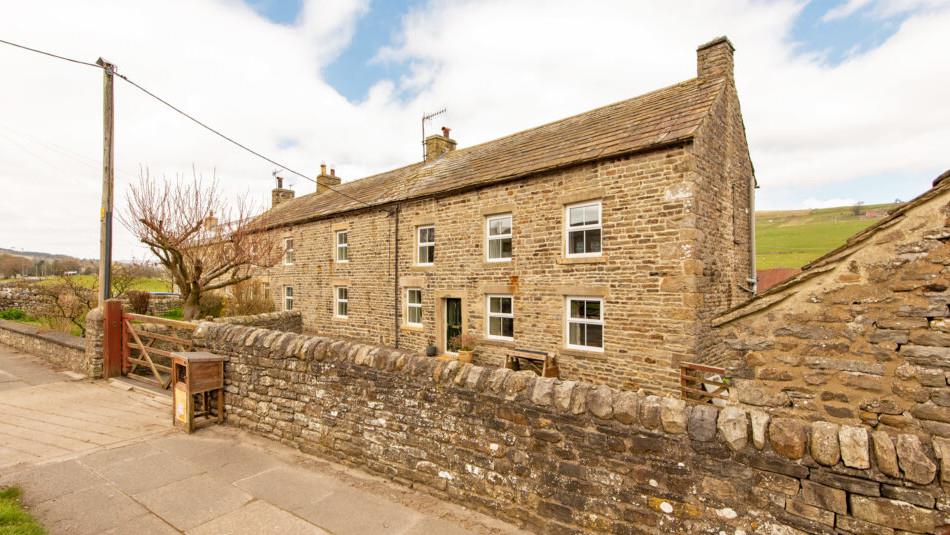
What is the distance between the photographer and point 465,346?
1210 cm

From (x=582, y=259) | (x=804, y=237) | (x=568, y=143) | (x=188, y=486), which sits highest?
(x=804, y=237)

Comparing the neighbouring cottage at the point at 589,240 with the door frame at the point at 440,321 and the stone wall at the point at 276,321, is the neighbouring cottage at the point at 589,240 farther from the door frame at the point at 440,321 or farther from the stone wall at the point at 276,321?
the stone wall at the point at 276,321

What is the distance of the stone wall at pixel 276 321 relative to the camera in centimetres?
1524

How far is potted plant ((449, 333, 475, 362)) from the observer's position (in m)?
11.7

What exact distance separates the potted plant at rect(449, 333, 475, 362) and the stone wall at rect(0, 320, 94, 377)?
8.75 meters

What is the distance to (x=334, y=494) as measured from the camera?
4.82 m

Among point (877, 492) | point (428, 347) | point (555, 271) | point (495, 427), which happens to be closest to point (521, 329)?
point (555, 271)

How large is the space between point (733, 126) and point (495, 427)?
34.7 feet

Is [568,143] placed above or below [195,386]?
above

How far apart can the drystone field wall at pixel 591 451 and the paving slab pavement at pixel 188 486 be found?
1.14 ft

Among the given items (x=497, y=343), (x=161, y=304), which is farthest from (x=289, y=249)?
(x=497, y=343)

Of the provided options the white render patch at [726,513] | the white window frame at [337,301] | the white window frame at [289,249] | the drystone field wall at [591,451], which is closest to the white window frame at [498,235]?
the drystone field wall at [591,451]

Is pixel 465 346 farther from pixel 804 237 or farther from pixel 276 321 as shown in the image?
pixel 804 237

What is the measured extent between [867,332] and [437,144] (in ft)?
52.9
